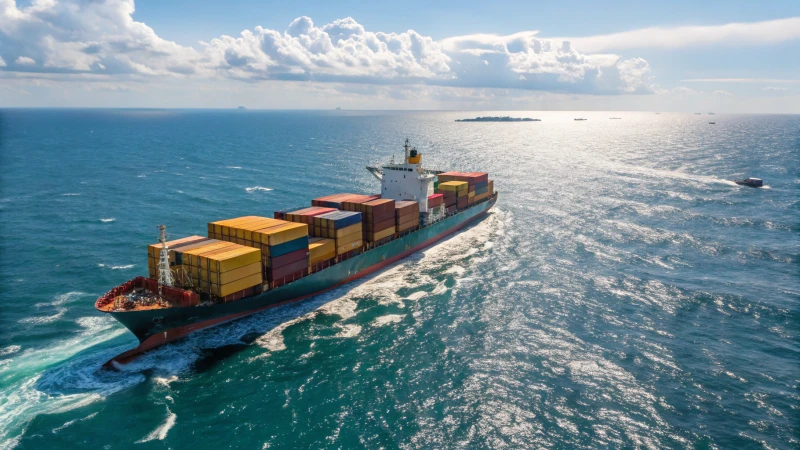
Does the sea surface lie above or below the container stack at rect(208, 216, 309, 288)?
below

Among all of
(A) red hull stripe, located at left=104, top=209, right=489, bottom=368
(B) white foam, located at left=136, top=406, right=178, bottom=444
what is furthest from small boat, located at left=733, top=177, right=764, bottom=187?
(B) white foam, located at left=136, top=406, right=178, bottom=444

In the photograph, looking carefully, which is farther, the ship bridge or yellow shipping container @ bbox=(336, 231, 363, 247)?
the ship bridge

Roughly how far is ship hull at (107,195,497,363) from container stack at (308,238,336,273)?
2.50 ft

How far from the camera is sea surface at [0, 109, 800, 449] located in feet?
85.6

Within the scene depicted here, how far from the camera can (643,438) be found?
24.9 m

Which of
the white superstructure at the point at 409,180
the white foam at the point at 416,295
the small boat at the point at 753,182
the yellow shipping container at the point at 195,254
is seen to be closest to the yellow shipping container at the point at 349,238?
the white foam at the point at 416,295

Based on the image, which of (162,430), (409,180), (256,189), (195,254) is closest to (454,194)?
(409,180)

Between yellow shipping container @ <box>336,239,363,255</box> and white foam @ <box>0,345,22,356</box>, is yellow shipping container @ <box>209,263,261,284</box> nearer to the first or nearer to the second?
yellow shipping container @ <box>336,239,363,255</box>

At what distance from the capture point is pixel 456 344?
35281mm

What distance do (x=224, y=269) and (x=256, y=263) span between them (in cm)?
309

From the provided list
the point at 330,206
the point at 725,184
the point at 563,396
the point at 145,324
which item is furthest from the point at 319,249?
the point at 725,184

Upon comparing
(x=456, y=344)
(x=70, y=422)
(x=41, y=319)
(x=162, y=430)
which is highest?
(x=41, y=319)

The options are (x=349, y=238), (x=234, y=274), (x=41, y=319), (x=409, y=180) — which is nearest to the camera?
(x=234, y=274)

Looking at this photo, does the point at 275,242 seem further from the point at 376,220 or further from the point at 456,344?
the point at 456,344
